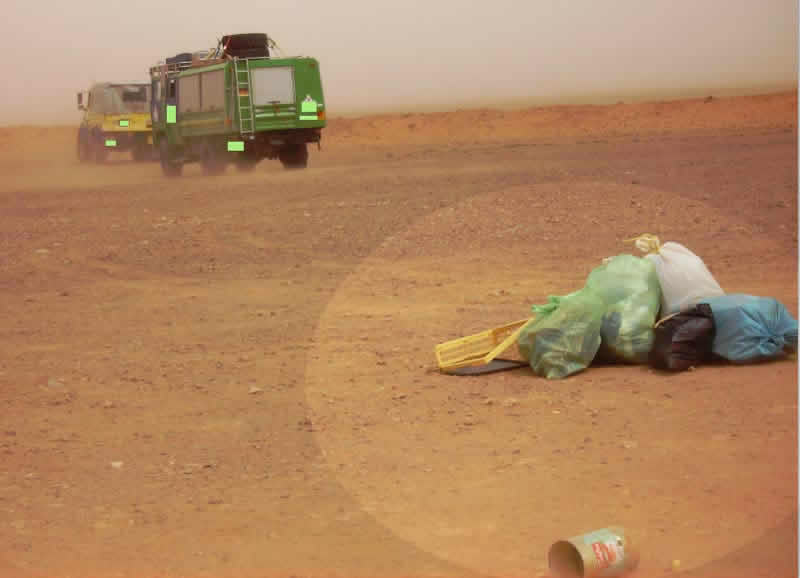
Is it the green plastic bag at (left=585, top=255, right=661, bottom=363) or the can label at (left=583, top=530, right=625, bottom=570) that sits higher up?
the green plastic bag at (left=585, top=255, right=661, bottom=363)

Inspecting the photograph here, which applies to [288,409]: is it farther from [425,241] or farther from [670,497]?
[425,241]

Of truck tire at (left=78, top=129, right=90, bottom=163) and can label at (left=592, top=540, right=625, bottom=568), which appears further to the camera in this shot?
truck tire at (left=78, top=129, right=90, bottom=163)

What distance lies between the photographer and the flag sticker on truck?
576 inches

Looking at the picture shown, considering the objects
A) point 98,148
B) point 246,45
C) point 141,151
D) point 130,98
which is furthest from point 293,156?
point 98,148

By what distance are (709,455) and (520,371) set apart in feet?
4.42

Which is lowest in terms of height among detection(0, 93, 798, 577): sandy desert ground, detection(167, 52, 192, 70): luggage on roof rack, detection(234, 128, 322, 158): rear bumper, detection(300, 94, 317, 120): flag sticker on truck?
detection(0, 93, 798, 577): sandy desert ground

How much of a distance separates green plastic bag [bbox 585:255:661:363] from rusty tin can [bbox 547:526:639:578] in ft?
6.29

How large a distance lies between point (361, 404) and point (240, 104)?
981 centimetres

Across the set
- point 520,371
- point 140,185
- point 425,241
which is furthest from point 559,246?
point 140,185

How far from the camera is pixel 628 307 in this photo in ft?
16.6

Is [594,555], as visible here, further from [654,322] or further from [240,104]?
[240,104]

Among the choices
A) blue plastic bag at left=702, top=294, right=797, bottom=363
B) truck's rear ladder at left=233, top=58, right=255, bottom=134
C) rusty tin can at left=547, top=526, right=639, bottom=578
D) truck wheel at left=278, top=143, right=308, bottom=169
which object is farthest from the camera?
truck wheel at left=278, top=143, right=308, bottom=169

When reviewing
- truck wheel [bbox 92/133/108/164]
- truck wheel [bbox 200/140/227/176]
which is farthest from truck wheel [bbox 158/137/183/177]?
truck wheel [bbox 92/133/108/164]

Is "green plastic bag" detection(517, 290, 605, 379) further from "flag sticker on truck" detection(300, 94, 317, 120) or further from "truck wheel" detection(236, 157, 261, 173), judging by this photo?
"truck wheel" detection(236, 157, 261, 173)
